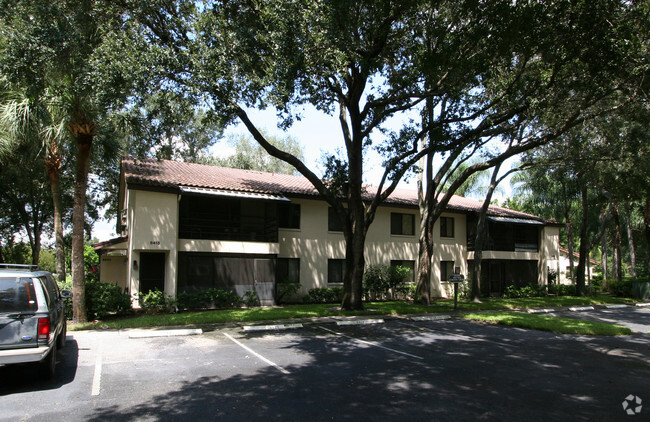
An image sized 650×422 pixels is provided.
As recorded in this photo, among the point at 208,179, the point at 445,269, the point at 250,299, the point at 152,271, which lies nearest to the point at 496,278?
the point at 445,269

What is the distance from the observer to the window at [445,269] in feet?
88.5

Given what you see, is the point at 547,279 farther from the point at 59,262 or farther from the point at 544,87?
the point at 59,262

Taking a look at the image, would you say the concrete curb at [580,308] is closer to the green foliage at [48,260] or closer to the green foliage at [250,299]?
the green foliage at [250,299]

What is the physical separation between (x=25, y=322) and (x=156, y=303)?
416 inches

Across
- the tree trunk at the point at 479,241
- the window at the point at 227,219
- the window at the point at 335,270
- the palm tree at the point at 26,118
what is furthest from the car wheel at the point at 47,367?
the tree trunk at the point at 479,241

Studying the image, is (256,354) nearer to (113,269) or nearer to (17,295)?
(17,295)

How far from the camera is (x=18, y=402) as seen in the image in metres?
6.12

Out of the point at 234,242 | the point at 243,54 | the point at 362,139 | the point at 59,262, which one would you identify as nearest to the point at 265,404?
the point at 243,54

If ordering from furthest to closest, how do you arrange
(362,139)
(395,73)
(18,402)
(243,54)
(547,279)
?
(547,279), (362,139), (395,73), (243,54), (18,402)

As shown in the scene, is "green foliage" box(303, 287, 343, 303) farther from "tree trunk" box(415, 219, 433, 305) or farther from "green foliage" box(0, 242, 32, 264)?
"green foliage" box(0, 242, 32, 264)

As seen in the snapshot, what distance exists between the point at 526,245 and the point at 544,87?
18.1 m

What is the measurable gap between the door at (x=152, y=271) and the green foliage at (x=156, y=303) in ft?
3.65

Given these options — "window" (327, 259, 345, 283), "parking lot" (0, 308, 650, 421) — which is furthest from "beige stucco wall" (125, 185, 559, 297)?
"parking lot" (0, 308, 650, 421)

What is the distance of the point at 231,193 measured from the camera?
19.0m
